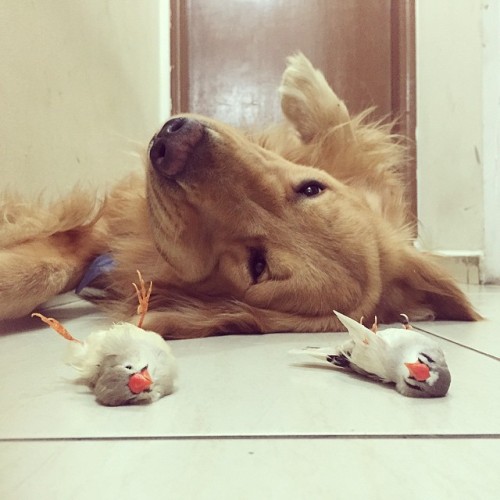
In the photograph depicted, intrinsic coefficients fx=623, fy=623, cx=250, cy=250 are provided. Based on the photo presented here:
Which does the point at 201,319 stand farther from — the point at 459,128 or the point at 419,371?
the point at 459,128

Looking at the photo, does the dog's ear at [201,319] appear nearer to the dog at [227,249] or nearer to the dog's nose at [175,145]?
the dog at [227,249]

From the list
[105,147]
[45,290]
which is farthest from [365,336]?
[105,147]

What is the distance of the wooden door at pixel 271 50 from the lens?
3.33m

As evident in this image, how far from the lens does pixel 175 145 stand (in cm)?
117

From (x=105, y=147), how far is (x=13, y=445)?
1.70 meters

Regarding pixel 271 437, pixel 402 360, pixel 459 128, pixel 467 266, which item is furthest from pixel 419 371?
pixel 459 128

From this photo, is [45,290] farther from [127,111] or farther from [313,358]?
[127,111]

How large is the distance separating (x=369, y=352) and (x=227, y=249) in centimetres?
54

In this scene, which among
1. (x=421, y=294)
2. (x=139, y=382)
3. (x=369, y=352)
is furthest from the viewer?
(x=421, y=294)

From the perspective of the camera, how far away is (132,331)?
0.77m

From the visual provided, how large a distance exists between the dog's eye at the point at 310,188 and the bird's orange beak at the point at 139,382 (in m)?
0.71

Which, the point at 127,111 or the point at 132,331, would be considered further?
the point at 127,111

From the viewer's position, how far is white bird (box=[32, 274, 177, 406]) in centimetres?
70

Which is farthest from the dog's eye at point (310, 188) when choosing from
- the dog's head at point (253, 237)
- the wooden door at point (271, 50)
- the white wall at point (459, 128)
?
the wooden door at point (271, 50)
